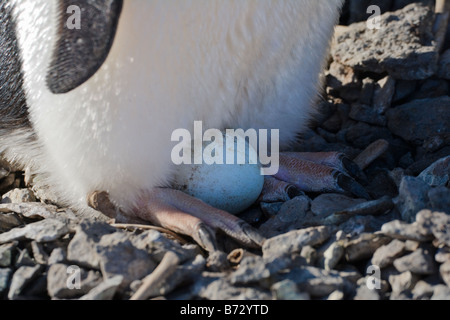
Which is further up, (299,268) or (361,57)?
(361,57)

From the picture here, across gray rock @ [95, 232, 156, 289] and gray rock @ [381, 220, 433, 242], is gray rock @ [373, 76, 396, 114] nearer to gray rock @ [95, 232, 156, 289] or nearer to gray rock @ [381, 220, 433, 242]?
gray rock @ [381, 220, 433, 242]

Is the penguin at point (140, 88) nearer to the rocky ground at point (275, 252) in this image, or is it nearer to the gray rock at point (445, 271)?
the rocky ground at point (275, 252)

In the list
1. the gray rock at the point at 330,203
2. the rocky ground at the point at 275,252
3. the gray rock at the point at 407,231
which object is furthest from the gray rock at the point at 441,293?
the gray rock at the point at 330,203

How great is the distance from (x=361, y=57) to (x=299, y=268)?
49.3 inches

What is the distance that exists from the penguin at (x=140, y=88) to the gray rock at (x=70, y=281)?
0.29 metres

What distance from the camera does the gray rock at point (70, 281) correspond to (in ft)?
4.15

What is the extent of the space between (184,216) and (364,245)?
0.44 metres

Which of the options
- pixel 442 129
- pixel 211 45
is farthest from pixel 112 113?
pixel 442 129

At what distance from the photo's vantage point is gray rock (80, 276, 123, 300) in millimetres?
1215

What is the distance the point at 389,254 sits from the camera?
1276mm

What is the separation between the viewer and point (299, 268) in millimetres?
1256

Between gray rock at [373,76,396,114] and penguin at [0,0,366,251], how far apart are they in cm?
47

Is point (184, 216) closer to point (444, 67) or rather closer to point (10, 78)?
point (10, 78)

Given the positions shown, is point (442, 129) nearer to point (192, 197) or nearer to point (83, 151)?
point (192, 197)
